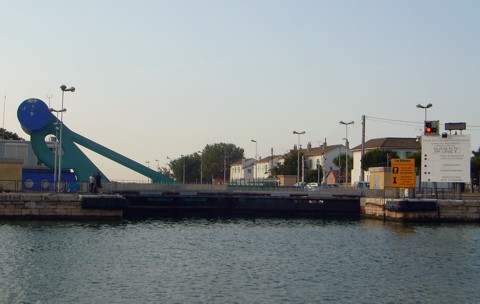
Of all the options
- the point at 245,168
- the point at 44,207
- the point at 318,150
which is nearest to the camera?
the point at 44,207

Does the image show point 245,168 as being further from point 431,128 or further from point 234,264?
point 234,264

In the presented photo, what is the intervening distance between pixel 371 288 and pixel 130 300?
889 cm

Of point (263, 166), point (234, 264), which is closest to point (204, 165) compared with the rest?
point (263, 166)

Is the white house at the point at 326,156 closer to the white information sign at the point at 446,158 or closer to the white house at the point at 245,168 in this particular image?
the white house at the point at 245,168

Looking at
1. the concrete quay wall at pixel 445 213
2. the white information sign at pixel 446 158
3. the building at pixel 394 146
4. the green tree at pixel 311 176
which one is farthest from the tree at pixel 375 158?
the concrete quay wall at pixel 445 213

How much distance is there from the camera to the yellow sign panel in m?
54.9

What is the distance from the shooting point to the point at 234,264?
3091 cm

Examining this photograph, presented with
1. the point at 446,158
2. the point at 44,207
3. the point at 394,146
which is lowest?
the point at 44,207

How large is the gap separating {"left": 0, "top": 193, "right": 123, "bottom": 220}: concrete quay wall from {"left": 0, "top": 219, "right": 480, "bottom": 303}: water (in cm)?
217

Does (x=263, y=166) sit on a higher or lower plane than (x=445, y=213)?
higher

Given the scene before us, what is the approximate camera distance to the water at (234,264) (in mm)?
24484

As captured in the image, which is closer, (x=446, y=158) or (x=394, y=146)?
(x=446, y=158)

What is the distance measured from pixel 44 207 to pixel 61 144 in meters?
12.4

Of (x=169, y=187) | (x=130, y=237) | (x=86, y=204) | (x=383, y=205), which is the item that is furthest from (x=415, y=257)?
(x=169, y=187)
